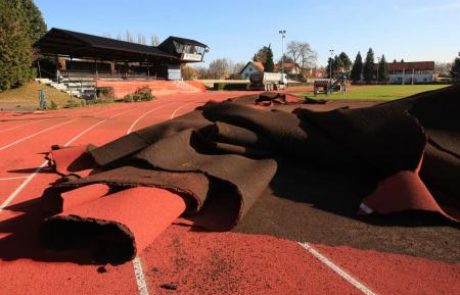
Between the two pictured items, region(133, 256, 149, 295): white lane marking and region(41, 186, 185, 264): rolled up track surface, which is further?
region(41, 186, 185, 264): rolled up track surface

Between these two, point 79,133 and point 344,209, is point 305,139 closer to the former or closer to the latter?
point 344,209

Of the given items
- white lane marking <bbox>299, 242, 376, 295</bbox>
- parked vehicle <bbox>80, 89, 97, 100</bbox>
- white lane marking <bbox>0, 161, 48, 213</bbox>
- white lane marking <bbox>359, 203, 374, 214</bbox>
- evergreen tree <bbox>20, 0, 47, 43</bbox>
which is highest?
evergreen tree <bbox>20, 0, 47, 43</bbox>

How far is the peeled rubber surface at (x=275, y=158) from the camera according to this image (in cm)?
461

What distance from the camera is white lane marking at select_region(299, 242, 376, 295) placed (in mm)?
3438

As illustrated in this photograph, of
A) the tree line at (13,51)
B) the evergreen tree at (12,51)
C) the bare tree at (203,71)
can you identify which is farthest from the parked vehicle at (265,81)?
the bare tree at (203,71)

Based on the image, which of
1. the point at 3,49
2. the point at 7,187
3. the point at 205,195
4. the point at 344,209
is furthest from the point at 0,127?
the point at 3,49

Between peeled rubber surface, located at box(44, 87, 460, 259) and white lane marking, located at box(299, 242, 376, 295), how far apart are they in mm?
870

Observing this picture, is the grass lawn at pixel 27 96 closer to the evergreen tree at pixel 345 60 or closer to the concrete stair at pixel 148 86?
the concrete stair at pixel 148 86

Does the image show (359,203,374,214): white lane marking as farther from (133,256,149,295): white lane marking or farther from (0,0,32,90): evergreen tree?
(0,0,32,90): evergreen tree

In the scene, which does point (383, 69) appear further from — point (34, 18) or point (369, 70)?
point (34, 18)

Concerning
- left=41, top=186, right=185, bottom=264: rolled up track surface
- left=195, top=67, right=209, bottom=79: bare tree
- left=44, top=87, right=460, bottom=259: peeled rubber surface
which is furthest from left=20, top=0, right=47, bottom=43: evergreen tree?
left=195, top=67, right=209, bottom=79: bare tree

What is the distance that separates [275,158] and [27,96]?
3051cm

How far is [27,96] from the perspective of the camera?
30875 millimetres

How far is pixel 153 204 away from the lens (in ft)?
13.8
